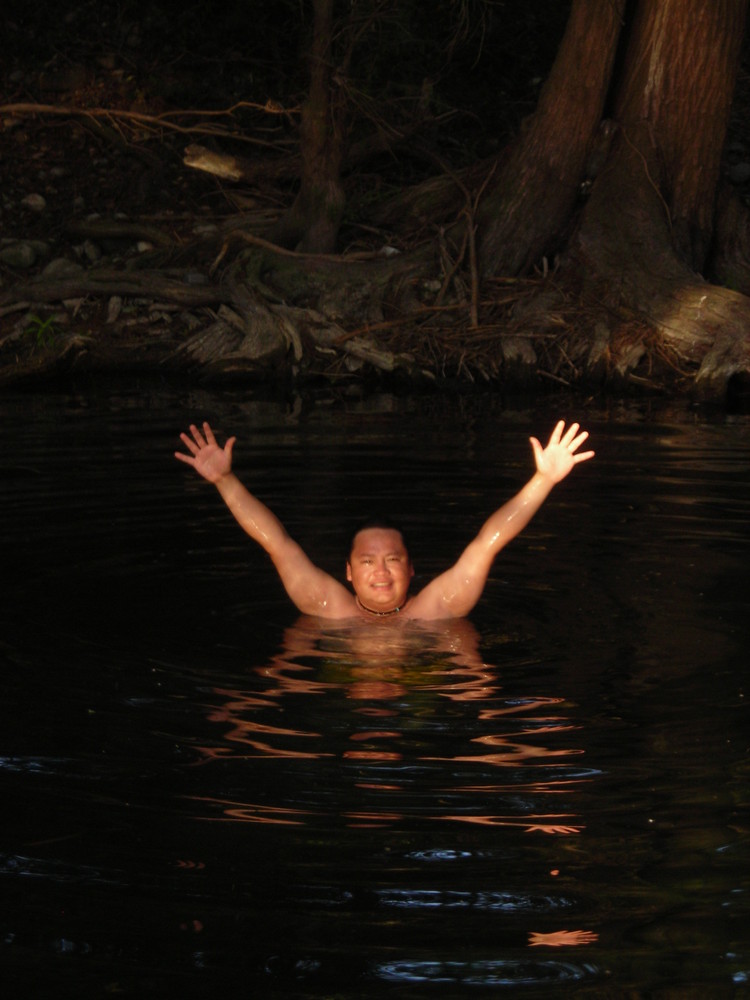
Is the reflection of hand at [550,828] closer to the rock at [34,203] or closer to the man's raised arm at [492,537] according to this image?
the man's raised arm at [492,537]

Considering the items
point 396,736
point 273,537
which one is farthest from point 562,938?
point 273,537

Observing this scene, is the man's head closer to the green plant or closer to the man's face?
the man's face

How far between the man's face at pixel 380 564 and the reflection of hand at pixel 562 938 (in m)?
3.17

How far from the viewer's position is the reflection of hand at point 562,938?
3906mm

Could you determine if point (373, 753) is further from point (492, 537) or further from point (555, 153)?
point (555, 153)

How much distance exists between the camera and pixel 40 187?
755 inches

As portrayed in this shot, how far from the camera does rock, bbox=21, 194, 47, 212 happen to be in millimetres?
18703

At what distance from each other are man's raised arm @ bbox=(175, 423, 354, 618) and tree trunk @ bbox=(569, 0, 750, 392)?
8.04 meters

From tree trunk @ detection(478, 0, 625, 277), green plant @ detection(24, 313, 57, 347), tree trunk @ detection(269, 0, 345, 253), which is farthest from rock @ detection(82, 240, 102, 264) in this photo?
tree trunk @ detection(478, 0, 625, 277)

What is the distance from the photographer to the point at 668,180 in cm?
1548

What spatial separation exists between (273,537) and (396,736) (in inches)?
73.2

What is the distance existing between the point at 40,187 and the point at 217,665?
45.5 feet

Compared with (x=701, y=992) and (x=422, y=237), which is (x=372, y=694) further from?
(x=422, y=237)

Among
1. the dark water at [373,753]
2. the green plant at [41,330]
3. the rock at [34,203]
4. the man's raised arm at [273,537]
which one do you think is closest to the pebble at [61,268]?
the green plant at [41,330]
